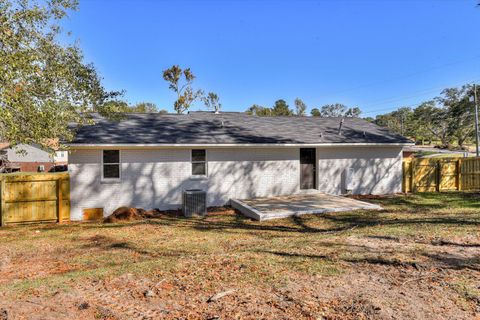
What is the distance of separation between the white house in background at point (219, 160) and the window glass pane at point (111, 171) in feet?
0.12

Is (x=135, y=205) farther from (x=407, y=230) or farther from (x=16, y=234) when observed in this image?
(x=407, y=230)

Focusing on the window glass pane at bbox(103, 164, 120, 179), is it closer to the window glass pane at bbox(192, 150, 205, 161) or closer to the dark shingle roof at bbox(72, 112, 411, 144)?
the dark shingle roof at bbox(72, 112, 411, 144)

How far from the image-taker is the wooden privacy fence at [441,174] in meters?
16.4

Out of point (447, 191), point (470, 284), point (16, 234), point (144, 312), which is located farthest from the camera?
point (447, 191)

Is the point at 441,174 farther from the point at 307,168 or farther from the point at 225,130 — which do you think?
the point at 225,130

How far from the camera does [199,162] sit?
1331 cm

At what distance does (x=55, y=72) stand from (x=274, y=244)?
705 centimetres

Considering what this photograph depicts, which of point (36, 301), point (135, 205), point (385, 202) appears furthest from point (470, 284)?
point (135, 205)

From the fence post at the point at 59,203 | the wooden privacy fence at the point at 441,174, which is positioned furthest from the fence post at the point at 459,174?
the fence post at the point at 59,203

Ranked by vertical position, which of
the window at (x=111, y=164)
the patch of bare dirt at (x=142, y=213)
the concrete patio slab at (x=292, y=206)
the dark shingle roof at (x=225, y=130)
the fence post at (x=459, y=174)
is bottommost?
the patch of bare dirt at (x=142, y=213)

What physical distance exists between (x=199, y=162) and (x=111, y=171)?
3.35 metres

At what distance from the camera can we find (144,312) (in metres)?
4.07

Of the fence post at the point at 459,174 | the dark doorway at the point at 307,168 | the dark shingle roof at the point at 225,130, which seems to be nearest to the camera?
the dark shingle roof at the point at 225,130

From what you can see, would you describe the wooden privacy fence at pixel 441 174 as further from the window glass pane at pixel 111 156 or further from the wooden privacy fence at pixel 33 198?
the wooden privacy fence at pixel 33 198
